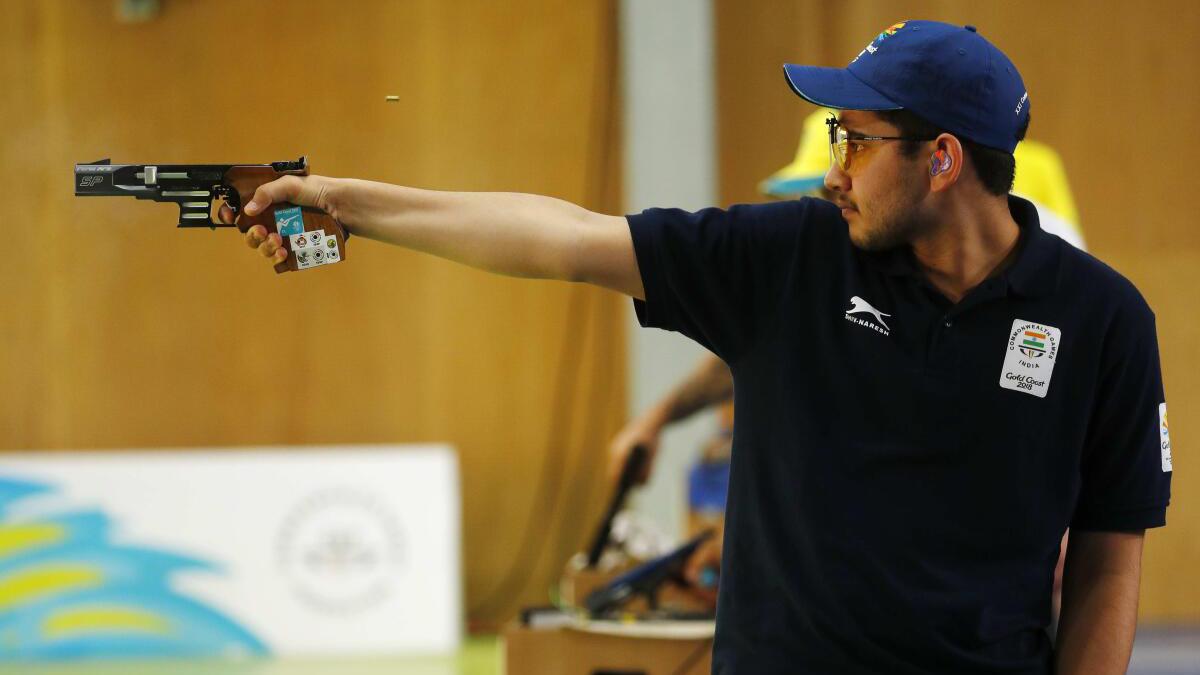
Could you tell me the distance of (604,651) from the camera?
8.73 ft

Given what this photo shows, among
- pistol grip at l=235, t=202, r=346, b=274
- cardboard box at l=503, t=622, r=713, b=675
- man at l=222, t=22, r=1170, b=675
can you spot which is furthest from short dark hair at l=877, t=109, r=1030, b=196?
cardboard box at l=503, t=622, r=713, b=675

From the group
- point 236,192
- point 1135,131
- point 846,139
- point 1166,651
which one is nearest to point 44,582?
point 236,192

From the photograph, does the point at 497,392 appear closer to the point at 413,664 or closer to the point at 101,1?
the point at 413,664

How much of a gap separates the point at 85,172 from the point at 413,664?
4.21m

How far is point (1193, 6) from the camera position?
6.42 metres

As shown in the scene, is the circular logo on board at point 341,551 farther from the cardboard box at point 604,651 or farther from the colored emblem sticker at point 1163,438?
the colored emblem sticker at point 1163,438

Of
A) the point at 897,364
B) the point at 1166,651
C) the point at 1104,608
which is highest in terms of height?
the point at 897,364

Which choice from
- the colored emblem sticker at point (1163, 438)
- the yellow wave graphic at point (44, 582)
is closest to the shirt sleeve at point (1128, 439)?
the colored emblem sticker at point (1163, 438)

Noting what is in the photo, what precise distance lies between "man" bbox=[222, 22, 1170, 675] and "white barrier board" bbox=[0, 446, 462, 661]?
4.10 meters

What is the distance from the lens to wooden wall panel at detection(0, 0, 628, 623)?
6.54 metres

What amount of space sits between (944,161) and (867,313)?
225 mm

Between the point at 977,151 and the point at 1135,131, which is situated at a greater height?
the point at 1135,131

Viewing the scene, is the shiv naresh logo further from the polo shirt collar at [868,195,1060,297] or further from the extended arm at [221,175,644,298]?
the extended arm at [221,175,644,298]

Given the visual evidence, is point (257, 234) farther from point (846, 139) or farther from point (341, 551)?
point (341, 551)
